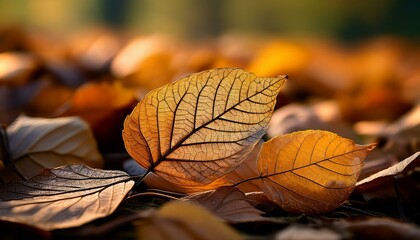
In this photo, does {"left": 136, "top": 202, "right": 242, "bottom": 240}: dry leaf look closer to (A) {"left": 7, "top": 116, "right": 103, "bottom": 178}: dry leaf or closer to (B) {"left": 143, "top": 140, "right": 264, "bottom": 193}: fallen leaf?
(B) {"left": 143, "top": 140, "right": 264, "bottom": 193}: fallen leaf

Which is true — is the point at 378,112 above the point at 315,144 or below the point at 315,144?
below

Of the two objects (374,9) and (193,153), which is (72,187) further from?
(374,9)

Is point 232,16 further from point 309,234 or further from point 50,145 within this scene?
point 309,234

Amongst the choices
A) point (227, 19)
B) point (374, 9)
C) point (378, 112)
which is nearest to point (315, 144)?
point (378, 112)

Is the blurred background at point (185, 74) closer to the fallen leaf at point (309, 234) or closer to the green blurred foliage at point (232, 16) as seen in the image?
the fallen leaf at point (309, 234)

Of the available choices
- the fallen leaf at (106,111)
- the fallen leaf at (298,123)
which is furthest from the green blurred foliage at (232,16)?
the fallen leaf at (106,111)

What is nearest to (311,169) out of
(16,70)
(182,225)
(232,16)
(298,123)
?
(182,225)
